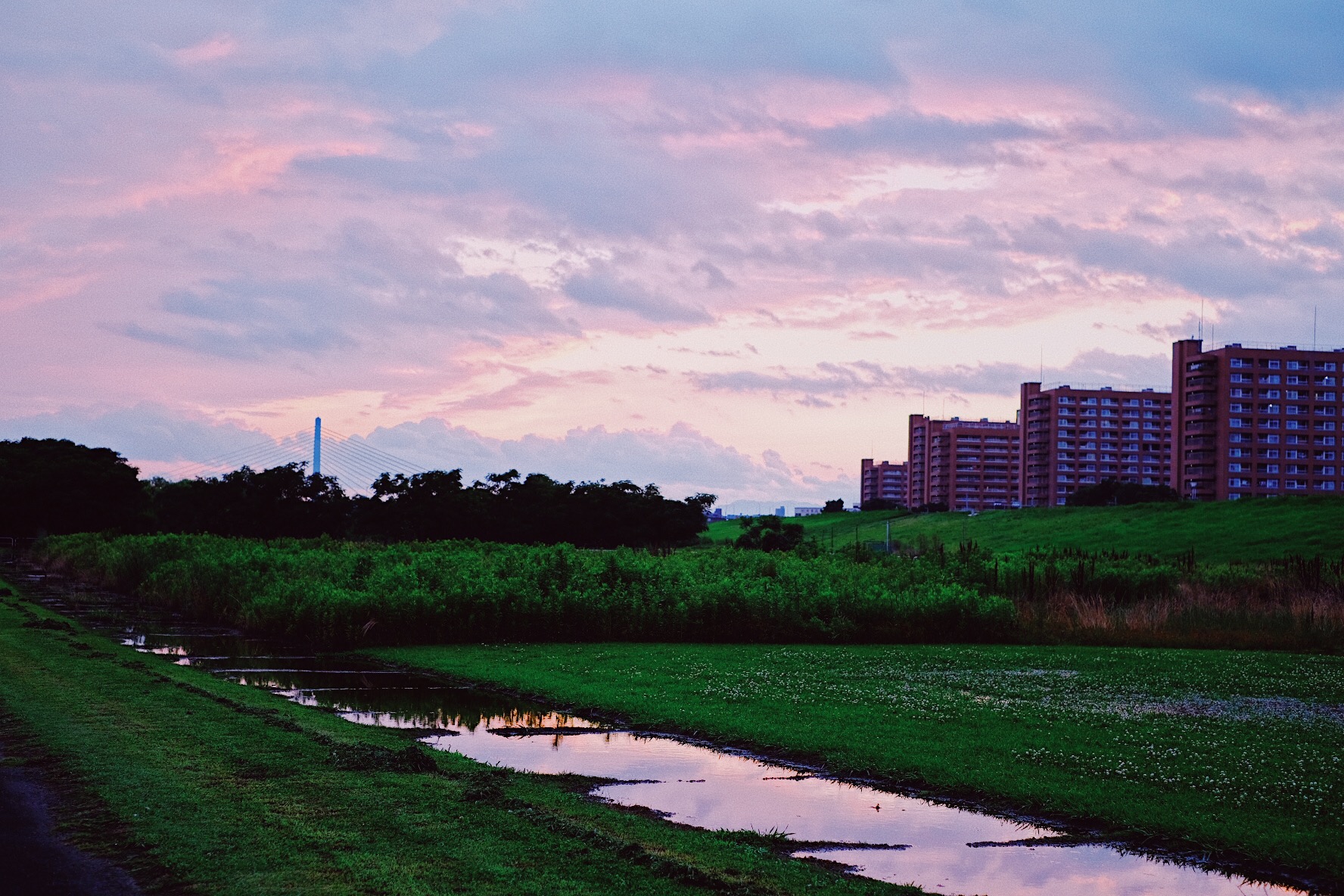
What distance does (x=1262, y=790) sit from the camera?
457 inches

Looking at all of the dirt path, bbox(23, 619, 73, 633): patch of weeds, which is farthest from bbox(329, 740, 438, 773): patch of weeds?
bbox(23, 619, 73, 633): patch of weeds

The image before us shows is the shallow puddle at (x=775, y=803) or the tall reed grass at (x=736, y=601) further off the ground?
the tall reed grass at (x=736, y=601)

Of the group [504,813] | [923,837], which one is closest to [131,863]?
[504,813]

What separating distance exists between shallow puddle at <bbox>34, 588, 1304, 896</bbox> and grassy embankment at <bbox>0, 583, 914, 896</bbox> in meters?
0.84

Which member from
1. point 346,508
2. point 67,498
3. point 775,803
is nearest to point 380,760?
point 775,803

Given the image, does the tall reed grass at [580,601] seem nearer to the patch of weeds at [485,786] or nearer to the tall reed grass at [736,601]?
the tall reed grass at [736,601]

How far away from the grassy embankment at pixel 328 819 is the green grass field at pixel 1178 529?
5335cm

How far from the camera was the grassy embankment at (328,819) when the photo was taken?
8.09 meters

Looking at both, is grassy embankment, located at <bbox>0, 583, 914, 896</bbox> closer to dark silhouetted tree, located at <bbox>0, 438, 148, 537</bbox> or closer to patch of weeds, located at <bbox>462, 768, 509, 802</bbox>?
patch of weeds, located at <bbox>462, 768, 509, 802</bbox>

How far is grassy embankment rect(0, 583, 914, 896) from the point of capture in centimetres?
809

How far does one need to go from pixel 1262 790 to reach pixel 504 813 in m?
7.37

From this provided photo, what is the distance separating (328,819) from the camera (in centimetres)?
950

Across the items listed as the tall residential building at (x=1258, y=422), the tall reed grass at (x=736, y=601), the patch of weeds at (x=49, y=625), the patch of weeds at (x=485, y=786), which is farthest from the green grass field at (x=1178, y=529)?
the tall residential building at (x=1258, y=422)

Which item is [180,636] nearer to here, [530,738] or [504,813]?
[530,738]
